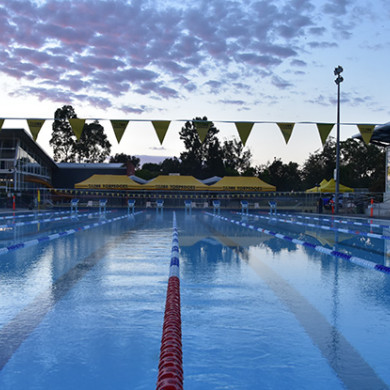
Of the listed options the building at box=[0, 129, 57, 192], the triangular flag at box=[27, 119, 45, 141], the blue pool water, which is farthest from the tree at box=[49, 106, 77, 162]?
the blue pool water

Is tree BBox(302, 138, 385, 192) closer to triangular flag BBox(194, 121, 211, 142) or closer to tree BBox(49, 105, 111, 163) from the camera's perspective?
tree BBox(49, 105, 111, 163)

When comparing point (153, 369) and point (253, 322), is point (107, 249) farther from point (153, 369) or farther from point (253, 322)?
point (153, 369)

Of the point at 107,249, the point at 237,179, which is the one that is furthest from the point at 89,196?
the point at 107,249

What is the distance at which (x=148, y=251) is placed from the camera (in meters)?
9.34

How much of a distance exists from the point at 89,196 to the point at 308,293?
36349 mm

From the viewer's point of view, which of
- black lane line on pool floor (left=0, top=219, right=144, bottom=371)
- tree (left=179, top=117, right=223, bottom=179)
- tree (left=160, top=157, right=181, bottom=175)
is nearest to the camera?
black lane line on pool floor (left=0, top=219, right=144, bottom=371)

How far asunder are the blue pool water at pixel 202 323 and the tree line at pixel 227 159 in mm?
55836

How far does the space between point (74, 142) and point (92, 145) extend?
394 cm

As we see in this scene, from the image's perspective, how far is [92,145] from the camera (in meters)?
76.5

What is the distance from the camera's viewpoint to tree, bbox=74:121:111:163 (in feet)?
246

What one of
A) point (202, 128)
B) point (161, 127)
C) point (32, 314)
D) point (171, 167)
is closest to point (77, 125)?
point (161, 127)

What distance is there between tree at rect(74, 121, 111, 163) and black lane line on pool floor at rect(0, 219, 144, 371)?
70.5 metres

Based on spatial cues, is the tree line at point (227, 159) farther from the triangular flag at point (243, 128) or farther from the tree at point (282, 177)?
the triangular flag at point (243, 128)

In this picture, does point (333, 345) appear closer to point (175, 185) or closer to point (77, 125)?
point (77, 125)
